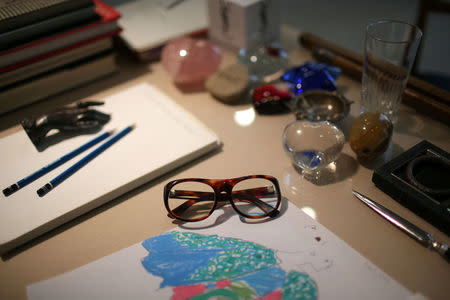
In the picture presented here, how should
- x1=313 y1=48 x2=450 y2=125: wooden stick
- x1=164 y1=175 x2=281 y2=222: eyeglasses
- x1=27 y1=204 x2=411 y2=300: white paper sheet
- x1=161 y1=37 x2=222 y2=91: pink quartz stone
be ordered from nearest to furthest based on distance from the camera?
x1=27 y1=204 x2=411 y2=300: white paper sheet → x1=164 y1=175 x2=281 y2=222: eyeglasses → x1=313 y1=48 x2=450 y2=125: wooden stick → x1=161 y1=37 x2=222 y2=91: pink quartz stone

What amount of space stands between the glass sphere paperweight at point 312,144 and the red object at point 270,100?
139mm

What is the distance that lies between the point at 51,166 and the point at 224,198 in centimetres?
32

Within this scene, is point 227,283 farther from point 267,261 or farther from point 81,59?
point 81,59

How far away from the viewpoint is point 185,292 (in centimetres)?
52

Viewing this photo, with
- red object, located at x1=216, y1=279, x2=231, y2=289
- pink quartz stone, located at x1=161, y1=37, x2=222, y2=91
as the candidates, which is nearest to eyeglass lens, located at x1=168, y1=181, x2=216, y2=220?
red object, located at x1=216, y1=279, x2=231, y2=289

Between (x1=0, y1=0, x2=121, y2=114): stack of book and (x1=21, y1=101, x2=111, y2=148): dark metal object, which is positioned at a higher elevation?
(x1=0, y1=0, x2=121, y2=114): stack of book

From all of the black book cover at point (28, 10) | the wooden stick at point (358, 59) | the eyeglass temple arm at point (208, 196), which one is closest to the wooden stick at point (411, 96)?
the wooden stick at point (358, 59)

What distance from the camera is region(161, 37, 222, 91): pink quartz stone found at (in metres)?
0.90

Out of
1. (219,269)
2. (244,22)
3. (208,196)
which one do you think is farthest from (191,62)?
(219,269)

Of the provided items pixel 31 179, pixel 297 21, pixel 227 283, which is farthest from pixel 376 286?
pixel 297 21

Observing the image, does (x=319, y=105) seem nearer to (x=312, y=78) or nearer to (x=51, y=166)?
(x=312, y=78)

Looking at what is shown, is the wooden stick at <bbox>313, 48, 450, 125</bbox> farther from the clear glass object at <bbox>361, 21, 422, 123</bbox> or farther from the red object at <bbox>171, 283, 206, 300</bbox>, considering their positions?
the red object at <bbox>171, 283, 206, 300</bbox>

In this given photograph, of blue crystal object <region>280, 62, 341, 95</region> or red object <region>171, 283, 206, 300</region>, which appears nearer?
red object <region>171, 283, 206, 300</region>

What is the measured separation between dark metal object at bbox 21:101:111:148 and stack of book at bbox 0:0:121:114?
0.14 metres
